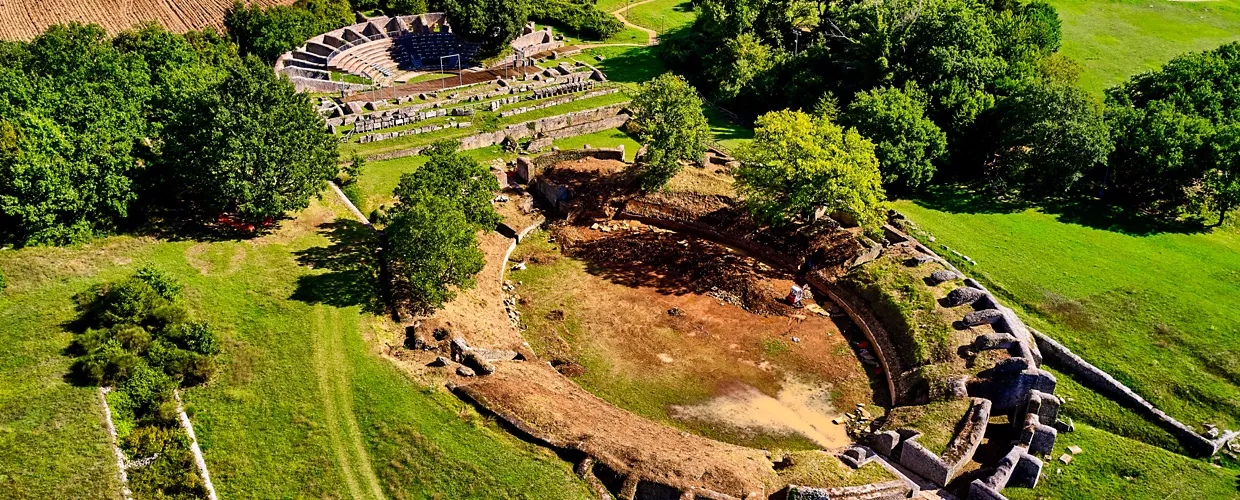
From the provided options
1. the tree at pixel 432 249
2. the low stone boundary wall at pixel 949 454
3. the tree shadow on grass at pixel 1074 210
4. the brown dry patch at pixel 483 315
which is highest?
the tree at pixel 432 249

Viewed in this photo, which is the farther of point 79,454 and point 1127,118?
point 1127,118

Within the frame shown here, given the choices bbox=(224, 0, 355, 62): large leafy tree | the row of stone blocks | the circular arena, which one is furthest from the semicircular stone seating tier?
the circular arena

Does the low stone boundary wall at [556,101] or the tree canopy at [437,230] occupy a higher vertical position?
the low stone boundary wall at [556,101]

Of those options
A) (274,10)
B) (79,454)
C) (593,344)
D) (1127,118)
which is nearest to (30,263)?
(79,454)

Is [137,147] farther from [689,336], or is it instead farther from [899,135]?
[899,135]

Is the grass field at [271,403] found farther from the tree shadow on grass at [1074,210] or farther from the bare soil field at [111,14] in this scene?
the bare soil field at [111,14]

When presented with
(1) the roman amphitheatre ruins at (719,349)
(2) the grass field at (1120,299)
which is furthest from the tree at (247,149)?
(2) the grass field at (1120,299)

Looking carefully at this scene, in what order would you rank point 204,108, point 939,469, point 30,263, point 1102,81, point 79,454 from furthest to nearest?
point 1102,81
point 204,108
point 30,263
point 939,469
point 79,454

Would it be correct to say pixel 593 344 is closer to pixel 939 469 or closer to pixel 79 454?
pixel 939 469

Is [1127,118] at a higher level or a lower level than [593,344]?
higher
